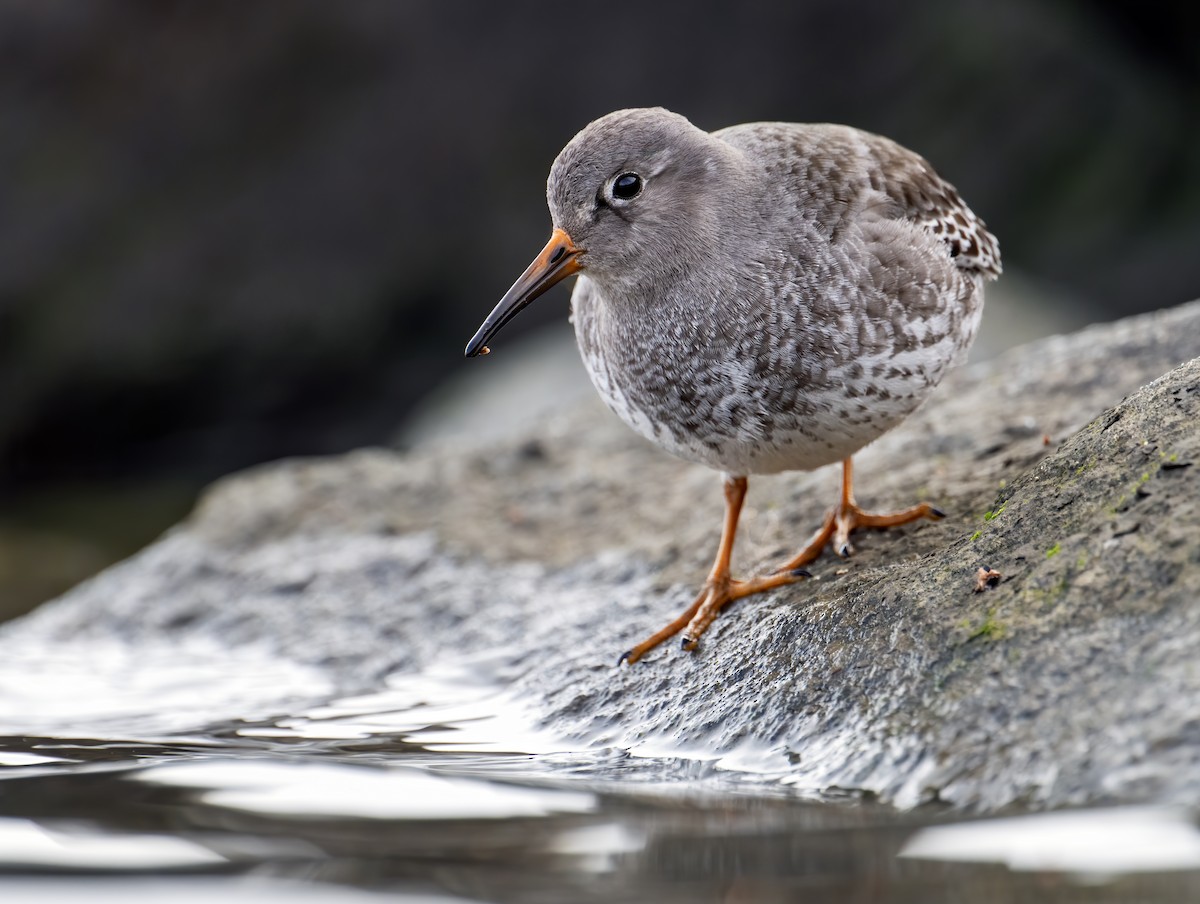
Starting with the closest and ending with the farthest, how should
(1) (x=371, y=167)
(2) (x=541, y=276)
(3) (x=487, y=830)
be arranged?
(3) (x=487, y=830) → (2) (x=541, y=276) → (1) (x=371, y=167)

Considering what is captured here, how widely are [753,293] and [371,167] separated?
788cm

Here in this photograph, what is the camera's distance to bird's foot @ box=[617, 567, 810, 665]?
4.50m

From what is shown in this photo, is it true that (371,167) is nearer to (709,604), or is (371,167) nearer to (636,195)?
(636,195)

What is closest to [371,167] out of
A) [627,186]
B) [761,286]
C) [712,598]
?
[627,186]

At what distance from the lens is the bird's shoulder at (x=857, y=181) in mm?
4736

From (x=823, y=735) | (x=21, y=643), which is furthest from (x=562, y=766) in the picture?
(x=21, y=643)

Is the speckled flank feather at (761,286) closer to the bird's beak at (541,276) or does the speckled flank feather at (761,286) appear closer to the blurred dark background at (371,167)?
the bird's beak at (541,276)

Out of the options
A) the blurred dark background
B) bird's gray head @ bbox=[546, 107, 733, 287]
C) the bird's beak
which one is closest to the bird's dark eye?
bird's gray head @ bbox=[546, 107, 733, 287]

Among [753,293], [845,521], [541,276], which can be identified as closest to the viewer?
[753,293]

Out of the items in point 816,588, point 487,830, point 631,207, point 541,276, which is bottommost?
point 487,830

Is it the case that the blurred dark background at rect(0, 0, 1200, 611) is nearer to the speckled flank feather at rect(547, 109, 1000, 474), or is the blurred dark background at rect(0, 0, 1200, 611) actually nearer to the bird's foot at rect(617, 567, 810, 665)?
the speckled flank feather at rect(547, 109, 1000, 474)

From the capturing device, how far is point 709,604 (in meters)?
4.57

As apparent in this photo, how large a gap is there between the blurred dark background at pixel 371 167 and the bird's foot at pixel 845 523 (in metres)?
6.61

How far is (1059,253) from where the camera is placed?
12.1 metres
